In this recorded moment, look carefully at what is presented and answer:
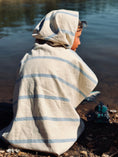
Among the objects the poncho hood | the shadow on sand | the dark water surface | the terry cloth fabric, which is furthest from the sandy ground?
the poncho hood

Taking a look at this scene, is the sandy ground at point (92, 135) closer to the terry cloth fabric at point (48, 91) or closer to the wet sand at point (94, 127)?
the wet sand at point (94, 127)

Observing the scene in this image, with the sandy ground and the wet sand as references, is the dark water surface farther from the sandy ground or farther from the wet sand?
the sandy ground

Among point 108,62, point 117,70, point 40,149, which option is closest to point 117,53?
point 108,62

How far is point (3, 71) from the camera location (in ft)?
21.4

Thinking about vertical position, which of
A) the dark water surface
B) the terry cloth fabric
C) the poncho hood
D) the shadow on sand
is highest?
the poncho hood

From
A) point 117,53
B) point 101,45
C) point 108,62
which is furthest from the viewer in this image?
point 101,45

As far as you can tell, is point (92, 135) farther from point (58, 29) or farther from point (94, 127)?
point (58, 29)

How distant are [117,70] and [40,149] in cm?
422

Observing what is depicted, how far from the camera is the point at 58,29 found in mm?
2867

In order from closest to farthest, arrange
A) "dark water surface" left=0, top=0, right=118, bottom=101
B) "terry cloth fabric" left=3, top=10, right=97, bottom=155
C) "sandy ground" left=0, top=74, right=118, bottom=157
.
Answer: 1. "terry cloth fabric" left=3, top=10, right=97, bottom=155
2. "sandy ground" left=0, top=74, right=118, bottom=157
3. "dark water surface" left=0, top=0, right=118, bottom=101

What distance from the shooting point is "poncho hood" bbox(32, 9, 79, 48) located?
113 inches

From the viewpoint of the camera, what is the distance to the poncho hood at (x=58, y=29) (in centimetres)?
288

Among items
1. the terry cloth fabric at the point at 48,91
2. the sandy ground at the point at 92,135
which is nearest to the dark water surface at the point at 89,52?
the sandy ground at the point at 92,135

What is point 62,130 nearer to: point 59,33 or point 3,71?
point 59,33
